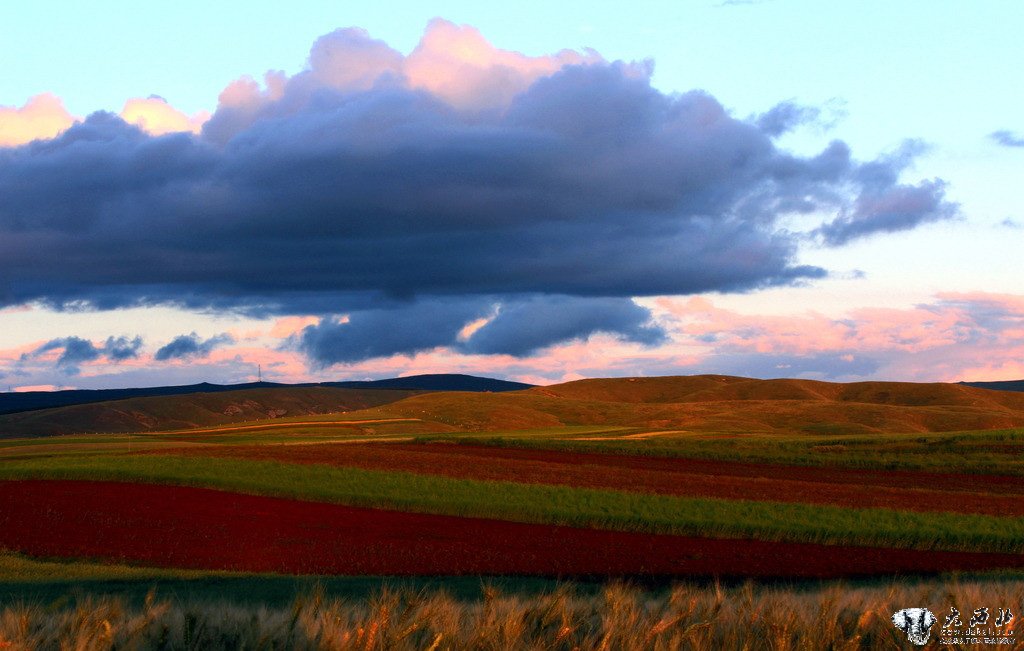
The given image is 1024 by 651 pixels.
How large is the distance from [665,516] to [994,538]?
11.1 metres

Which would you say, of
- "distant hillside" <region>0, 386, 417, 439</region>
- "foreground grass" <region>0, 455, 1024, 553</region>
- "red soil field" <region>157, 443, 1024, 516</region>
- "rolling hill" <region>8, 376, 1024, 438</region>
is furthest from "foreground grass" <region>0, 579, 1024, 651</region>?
"distant hillside" <region>0, 386, 417, 439</region>

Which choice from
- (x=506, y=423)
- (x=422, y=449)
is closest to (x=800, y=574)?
(x=422, y=449)

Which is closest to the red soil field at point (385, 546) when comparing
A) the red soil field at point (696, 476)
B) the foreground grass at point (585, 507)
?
the foreground grass at point (585, 507)

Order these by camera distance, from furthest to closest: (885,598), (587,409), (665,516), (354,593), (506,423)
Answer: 1. (587,409)
2. (506,423)
3. (665,516)
4. (354,593)
5. (885,598)

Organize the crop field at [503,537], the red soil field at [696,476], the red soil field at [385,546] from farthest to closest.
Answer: the red soil field at [696,476] < the red soil field at [385,546] < the crop field at [503,537]

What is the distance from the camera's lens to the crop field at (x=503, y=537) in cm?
676

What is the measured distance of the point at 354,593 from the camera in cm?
1848

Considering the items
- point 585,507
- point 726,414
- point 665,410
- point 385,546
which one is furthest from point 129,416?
point 385,546

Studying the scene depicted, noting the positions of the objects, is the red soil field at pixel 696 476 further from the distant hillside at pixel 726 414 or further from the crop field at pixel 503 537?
the distant hillside at pixel 726 414

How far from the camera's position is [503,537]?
30.0 m

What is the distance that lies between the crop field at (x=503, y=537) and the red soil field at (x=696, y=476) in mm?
325

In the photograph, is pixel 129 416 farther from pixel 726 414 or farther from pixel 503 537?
pixel 503 537

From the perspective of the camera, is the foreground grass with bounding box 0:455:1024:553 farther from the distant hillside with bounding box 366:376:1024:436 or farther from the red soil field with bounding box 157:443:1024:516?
the distant hillside with bounding box 366:376:1024:436

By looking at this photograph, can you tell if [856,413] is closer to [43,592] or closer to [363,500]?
[363,500]
